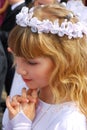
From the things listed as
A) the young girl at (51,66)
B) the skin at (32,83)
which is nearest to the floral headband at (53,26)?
the young girl at (51,66)

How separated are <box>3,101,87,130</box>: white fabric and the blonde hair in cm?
4

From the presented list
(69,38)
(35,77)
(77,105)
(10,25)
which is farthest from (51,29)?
(10,25)

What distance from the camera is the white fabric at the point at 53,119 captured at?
132 cm

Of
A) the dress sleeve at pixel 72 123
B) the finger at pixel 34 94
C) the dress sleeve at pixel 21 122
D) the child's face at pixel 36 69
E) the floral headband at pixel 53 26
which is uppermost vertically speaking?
the floral headband at pixel 53 26

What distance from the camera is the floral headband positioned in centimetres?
135

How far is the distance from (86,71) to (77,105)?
141mm

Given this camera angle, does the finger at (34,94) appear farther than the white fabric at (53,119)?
Yes

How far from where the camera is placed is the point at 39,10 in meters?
1.40

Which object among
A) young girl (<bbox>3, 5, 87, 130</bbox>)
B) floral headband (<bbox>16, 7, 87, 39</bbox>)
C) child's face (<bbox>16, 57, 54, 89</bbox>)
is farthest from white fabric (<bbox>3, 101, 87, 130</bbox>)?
floral headband (<bbox>16, 7, 87, 39</bbox>)

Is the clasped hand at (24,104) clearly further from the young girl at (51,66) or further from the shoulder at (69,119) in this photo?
the shoulder at (69,119)

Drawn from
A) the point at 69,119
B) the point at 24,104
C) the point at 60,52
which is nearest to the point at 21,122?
the point at 24,104

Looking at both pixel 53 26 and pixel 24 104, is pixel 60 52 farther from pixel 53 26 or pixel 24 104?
pixel 24 104

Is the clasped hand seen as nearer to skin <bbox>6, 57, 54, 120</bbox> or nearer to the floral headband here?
skin <bbox>6, 57, 54, 120</bbox>

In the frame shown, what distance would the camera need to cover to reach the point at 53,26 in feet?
4.42
